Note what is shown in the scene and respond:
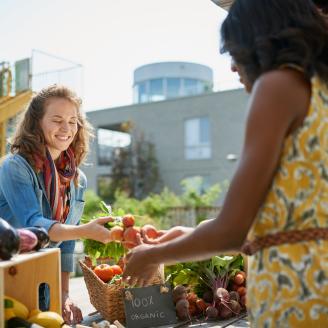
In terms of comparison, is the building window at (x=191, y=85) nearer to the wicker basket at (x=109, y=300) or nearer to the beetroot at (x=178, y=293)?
the beetroot at (x=178, y=293)

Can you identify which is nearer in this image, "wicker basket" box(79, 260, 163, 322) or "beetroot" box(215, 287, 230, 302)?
"wicker basket" box(79, 260, 163, 322)

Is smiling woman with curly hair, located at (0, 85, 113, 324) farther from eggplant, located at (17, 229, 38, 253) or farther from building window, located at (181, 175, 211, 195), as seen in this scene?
building window, located at (181, 175, 211, 195)

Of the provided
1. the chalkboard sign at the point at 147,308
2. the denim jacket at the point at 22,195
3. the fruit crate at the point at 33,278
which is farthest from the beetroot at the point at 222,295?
the fruit crate at the point at 33,278

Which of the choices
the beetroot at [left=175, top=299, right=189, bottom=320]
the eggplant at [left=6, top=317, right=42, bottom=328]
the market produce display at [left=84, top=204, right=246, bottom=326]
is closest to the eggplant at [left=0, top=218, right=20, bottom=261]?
the eggplant at [left=6, top=317, right=42, bottom=328]

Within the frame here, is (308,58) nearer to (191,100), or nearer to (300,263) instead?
(300,263)

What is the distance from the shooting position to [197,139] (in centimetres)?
2362

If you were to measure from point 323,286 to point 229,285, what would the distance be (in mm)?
1622

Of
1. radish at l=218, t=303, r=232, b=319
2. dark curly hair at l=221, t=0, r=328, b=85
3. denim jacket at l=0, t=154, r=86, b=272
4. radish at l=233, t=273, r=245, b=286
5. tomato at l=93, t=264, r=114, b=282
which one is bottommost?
radish at l=218, t=303, r=232, b=319

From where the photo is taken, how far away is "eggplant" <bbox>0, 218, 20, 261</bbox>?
1.40m

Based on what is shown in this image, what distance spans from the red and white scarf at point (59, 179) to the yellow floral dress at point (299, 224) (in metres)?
1.33

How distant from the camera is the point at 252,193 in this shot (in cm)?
112

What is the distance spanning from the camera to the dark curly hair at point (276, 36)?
1.20 m

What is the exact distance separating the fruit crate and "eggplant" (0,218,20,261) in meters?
0.15

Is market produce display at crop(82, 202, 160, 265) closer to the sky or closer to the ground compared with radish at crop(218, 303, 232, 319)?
closer to the sky
